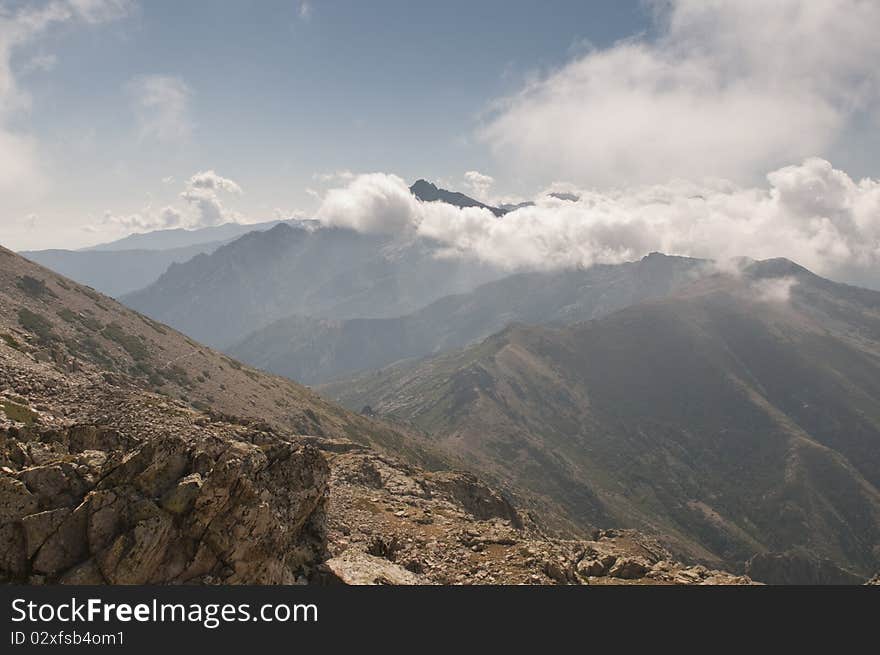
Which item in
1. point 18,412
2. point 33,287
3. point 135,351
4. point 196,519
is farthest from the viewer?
→ point 33,287

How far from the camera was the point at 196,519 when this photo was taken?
88.1 ft

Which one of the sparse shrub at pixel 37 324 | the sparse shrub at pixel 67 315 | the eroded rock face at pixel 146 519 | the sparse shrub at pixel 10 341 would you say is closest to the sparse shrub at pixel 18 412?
the eroded rock face at pixel 146 519

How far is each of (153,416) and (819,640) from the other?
187 ft

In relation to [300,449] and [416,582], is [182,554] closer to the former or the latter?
[300,449]

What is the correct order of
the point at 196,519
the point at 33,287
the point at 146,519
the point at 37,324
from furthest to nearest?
the point at 33,287, the point at 37,324, the point at 196,519, the point at 146,519

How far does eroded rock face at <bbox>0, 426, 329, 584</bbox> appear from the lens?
24016mm

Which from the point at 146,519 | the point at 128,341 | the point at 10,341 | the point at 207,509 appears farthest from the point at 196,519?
the point at 128,341

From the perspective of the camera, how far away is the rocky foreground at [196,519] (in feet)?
80.5

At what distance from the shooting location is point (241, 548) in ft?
90.8

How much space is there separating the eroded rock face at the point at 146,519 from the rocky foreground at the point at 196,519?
0.18 ft

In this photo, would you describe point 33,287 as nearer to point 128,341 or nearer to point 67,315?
point 67,315

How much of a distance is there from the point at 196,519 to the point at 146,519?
90.0 inches

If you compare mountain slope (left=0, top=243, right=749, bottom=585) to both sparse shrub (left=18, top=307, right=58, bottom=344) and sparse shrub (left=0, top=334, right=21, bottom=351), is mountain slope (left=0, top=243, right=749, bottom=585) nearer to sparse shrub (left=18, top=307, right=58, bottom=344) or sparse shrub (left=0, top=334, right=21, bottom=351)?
sparse shrub (left=0, top=334, right=21, bottom=351)

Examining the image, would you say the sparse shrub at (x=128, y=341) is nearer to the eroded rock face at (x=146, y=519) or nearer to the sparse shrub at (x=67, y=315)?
the sparse shrub at (x=67, y=315)
